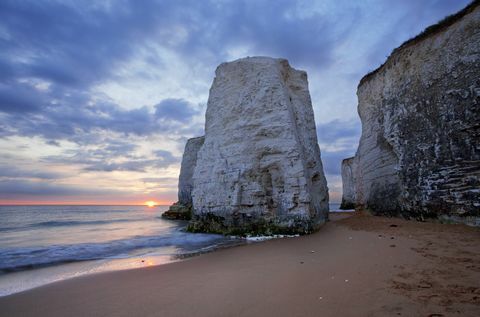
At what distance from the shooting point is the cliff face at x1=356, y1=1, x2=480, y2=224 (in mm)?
7484

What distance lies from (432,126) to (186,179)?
24.7m

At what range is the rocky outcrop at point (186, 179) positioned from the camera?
29.2 meters

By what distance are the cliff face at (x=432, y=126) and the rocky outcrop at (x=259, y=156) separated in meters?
3.13

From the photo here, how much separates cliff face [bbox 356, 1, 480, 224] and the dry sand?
294cm

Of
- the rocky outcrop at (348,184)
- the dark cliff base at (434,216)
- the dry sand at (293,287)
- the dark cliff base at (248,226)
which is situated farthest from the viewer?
the rocky outcrop at (348,184)

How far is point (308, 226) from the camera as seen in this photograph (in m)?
8.98

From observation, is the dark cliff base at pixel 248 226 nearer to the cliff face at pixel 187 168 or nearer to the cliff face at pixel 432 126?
the cliff face at pixel 432 126

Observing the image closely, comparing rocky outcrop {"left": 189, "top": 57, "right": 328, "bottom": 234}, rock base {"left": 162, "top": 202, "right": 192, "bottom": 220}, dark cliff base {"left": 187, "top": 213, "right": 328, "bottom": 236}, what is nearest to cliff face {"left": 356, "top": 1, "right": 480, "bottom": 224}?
rocky outcrop {"left": 189, "top": 57, "right": 328, "bottom": 234}

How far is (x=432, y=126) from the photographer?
28.7 ft

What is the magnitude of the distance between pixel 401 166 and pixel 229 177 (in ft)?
22.0

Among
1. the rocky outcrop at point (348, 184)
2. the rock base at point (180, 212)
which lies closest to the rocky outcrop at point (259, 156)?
the rock base at point (180, 212)

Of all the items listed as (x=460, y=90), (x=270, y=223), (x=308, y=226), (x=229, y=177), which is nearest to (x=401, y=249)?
(x=308, y=226)

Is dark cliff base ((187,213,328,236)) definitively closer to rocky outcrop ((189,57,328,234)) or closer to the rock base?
rocky outcrop ((189,57,328,234))

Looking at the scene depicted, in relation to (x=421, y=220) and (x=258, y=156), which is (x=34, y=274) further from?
(x=421, y=220)
